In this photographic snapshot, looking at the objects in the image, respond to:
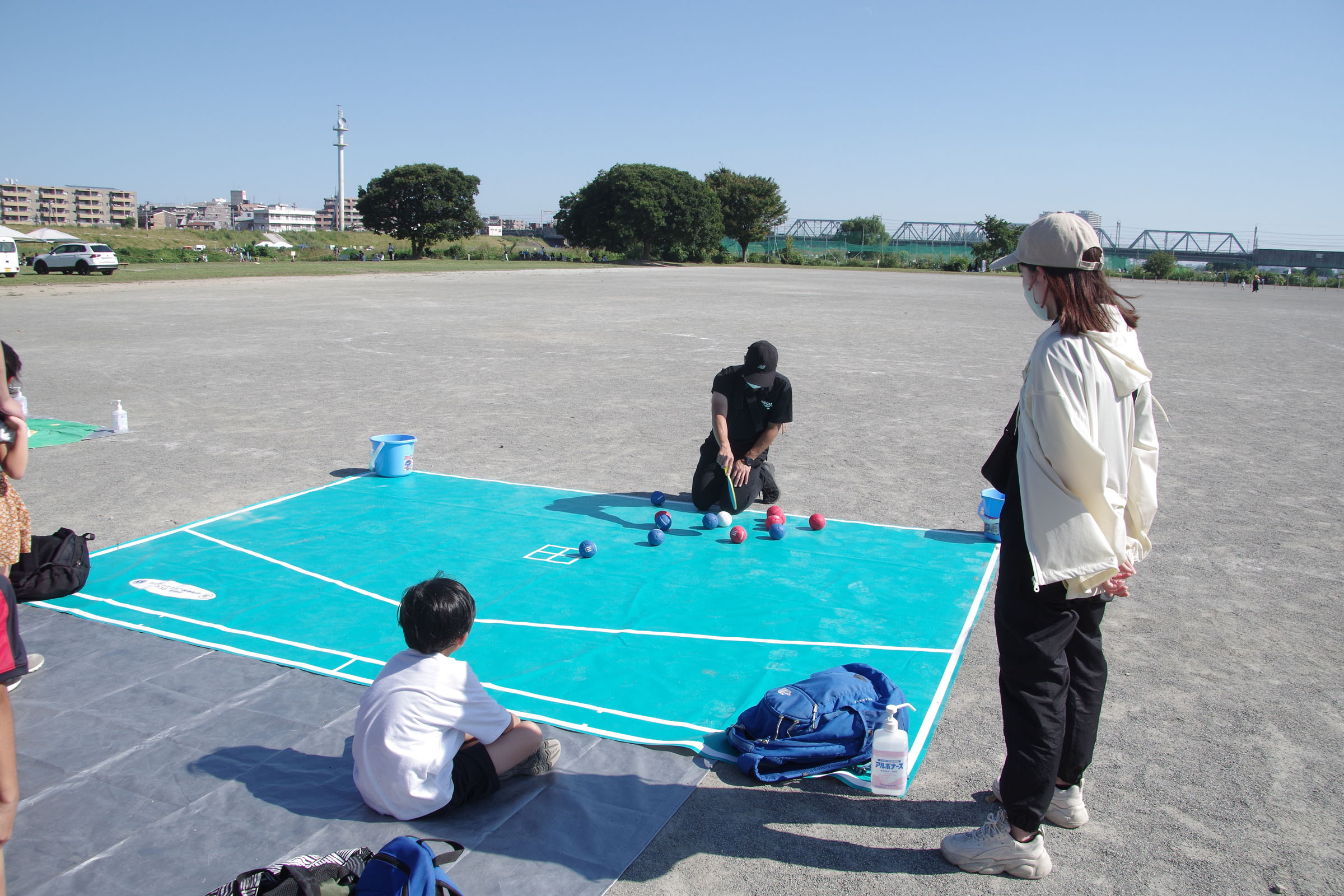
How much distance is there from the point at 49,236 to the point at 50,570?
69141 millimetres

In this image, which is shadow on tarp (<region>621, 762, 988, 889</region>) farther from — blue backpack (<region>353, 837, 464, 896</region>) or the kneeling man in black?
the kneeling man in black

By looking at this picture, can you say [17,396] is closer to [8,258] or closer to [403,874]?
[403,874]

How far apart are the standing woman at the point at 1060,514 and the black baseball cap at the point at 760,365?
3.88 meters

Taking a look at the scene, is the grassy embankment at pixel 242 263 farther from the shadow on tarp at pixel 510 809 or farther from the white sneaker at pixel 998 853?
the white sneaker at pixel 998 853

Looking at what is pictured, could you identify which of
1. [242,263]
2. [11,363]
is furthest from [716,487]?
[242,263]

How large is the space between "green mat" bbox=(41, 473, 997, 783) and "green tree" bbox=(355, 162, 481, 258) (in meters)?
73.7

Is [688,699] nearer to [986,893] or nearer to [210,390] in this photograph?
[986,893]

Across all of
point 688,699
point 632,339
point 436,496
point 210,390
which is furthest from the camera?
point 632,339

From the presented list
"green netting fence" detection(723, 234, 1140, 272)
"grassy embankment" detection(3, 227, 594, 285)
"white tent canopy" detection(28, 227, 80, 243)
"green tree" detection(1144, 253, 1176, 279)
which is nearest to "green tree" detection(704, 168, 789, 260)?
"green netting fence" detection(723, 234, 1140, 272)

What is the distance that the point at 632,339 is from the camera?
1916 centimetres

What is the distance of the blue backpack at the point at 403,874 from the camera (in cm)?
259

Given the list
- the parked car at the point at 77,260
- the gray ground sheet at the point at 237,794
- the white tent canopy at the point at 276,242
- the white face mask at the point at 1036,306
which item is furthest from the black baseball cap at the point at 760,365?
the white tent canopy at the point at 276,242

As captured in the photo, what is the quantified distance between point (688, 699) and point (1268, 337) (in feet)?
82.7

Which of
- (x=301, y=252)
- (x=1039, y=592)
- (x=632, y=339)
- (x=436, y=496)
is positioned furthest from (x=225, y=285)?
(x=301, y=252)
